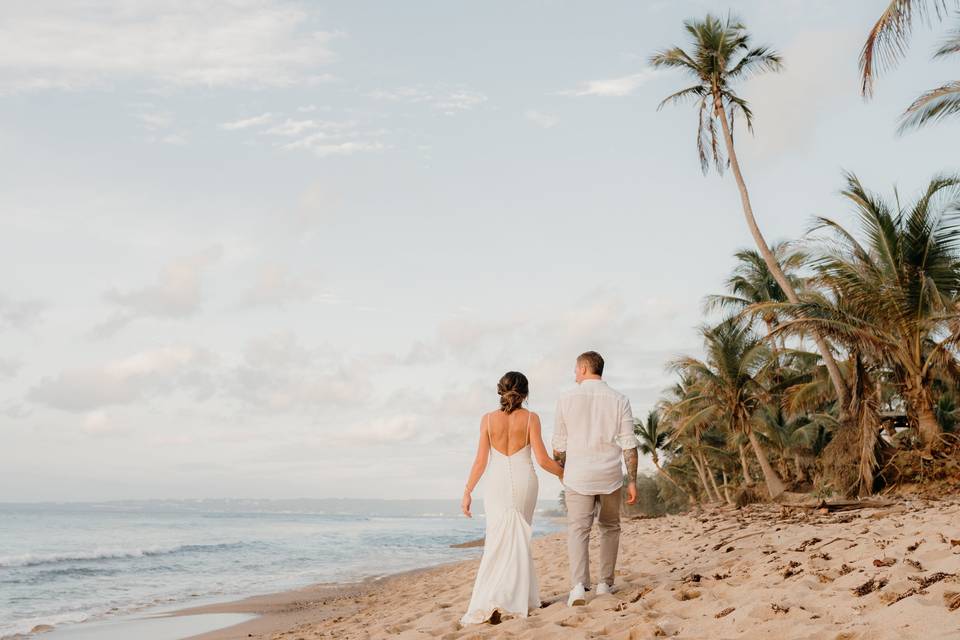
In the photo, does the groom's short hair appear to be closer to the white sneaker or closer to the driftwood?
the white sneaker

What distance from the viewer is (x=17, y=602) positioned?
14312 millimetres

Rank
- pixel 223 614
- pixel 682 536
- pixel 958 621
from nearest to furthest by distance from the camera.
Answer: pixel 958 621
pixel 682 536
pixel 223 614

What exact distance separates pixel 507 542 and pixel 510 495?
0.34 meters

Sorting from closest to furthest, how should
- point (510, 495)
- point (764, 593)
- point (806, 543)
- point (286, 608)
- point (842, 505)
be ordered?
point (764, 593)
point (510, 495)
point (806, 543)
point (842, 505)
point (286, 608)

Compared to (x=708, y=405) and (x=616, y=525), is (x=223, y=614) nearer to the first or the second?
(x=616, y=525)

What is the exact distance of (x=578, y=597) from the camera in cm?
573

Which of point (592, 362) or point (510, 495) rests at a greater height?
point (592, 362)

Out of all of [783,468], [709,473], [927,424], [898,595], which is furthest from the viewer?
[709,473]

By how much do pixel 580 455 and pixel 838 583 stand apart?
1899 millimetres

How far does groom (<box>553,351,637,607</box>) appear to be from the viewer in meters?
5.75

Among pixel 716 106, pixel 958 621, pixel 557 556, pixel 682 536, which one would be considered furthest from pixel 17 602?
pixel 716 106

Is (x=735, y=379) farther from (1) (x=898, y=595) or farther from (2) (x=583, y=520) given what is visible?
(1) (x=898, y=595)

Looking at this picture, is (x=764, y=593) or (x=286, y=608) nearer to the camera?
(x=764, y=593)

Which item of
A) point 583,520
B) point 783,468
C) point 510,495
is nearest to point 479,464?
point 510,495
